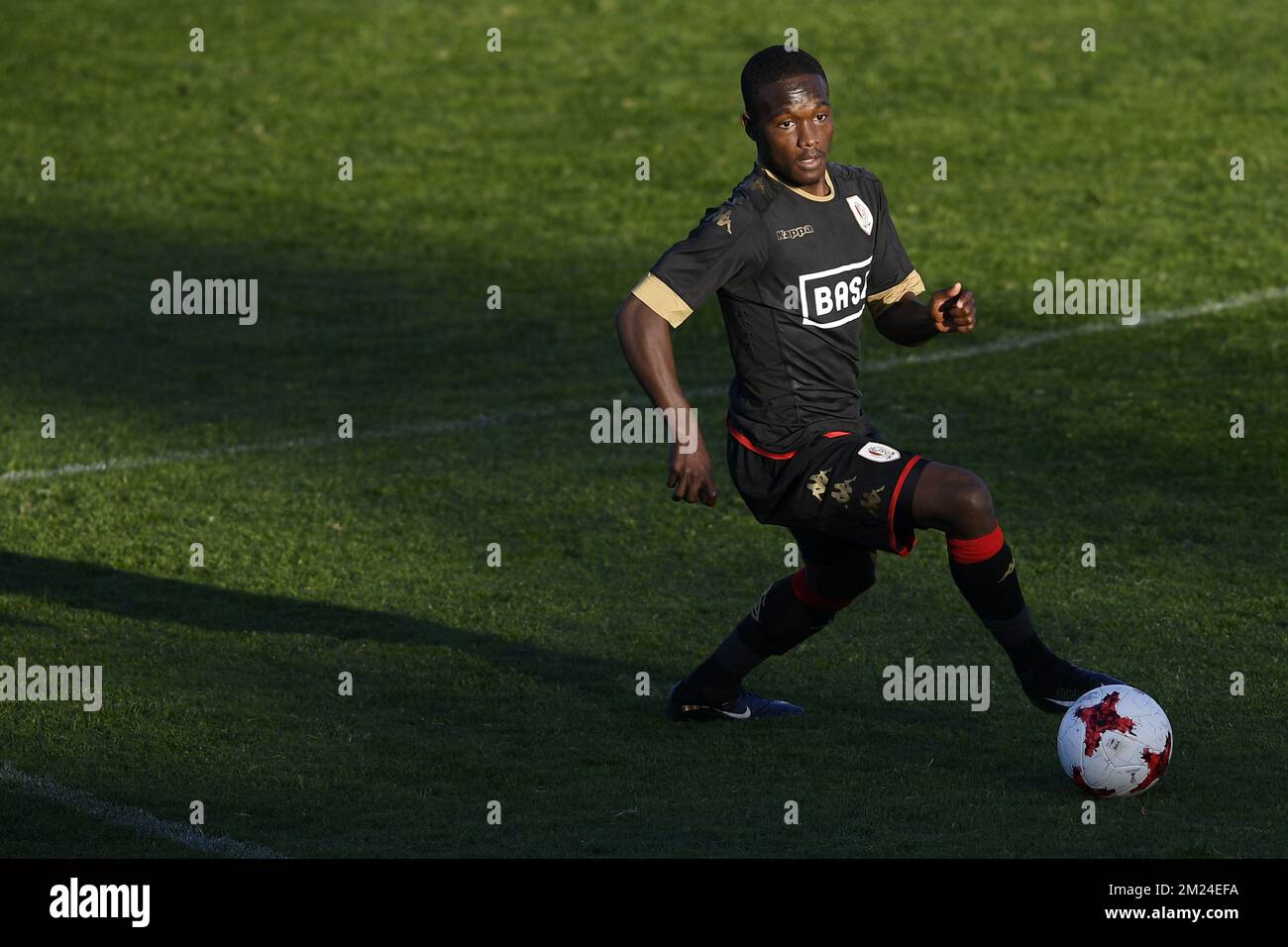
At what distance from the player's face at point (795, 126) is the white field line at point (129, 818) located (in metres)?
2.52

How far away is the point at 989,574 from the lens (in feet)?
19.5

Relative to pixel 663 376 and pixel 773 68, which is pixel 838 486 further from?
pixel 773 68

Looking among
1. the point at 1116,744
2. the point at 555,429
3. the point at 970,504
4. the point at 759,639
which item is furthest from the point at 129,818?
the point at 555,429

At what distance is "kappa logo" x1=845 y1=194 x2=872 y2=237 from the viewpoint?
6156mm

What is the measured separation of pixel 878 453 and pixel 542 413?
5.10 meters

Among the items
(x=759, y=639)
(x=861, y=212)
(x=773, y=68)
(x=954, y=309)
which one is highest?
(x=773, y=68)

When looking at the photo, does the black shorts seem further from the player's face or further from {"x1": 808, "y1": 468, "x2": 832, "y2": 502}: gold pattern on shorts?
the player's face

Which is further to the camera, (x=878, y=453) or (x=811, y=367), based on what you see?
A: (x=811, y=367)

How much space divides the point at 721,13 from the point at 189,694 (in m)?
14.7

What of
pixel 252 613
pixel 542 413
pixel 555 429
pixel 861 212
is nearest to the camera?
pixel 861 212

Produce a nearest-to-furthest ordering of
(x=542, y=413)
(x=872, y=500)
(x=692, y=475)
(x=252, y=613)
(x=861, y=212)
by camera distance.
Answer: (x=692, y=475) < (x=872, y=500) < (x=861, y=212) < (x=252, y=613) < (x=542, y=413)

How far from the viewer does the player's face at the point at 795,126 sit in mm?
5852

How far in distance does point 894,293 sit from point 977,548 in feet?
3.24

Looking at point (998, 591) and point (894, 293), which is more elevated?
point (894, 293)
